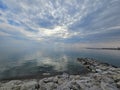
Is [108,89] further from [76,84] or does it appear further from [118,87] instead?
[76,84]

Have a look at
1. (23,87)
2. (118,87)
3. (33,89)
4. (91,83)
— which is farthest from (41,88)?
(118,87)

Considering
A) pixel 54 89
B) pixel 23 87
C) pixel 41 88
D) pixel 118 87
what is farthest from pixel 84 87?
pixel 23 87

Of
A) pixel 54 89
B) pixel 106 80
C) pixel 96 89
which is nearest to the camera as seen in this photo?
pixel 96 89

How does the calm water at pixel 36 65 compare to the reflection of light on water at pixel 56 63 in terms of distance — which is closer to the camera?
the calm water at pixel 36 65

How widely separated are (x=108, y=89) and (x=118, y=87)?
200cm

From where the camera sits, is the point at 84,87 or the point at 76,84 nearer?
the point at 84,87

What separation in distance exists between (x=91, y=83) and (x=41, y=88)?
6.09m

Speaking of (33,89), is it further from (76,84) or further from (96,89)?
(96,89)

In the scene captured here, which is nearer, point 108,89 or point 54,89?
point 108,89

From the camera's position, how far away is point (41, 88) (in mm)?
12305

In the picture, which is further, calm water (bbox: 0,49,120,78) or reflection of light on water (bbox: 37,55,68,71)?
reflection of light on water (bbox: 37,55,68,71)

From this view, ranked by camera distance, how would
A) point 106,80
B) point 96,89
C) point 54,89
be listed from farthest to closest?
point 106,80 → point 54,89 → point 96,89

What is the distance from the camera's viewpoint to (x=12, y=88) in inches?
468

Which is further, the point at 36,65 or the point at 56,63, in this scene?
the point at 56,63
